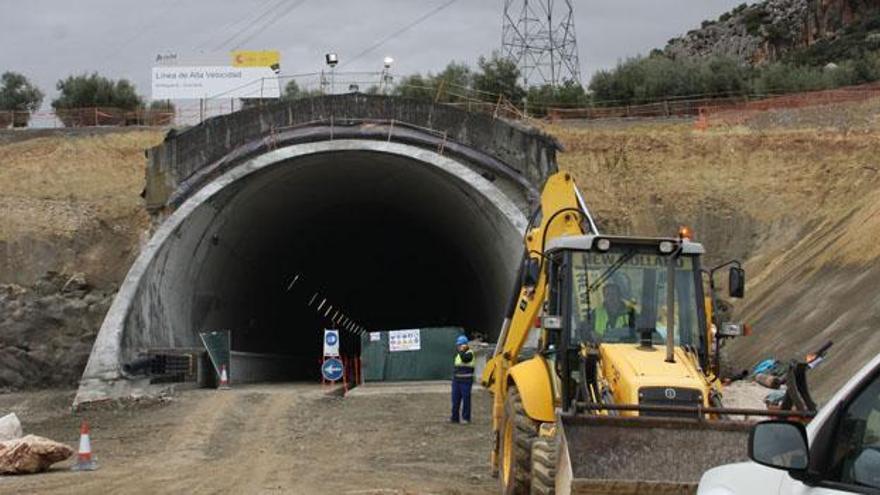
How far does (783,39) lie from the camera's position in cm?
8969

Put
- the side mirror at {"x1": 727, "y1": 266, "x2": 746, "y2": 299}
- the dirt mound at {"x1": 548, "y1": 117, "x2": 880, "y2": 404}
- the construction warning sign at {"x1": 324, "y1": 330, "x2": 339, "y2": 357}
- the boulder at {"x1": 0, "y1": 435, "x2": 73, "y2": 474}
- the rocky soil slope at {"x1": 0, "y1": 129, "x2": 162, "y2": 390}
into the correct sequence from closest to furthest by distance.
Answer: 1. the side mirror at {"x1": 727, "y1": 266, "x2": 746, "y2": 299}
2. the boulder at {"x1": 0, "y1": 435, "x2": 73, "y2": 474}
3. the dirt mound at {"x1": 548, "y1": 117, "x2": 880, "y2": 404}
4. the construction warning sign at {"x1": 324, "y1": 330, "x2": 339, "y2": 357}
5. the rocky soil slope at {"x1": 0, "y1": 129, "x2": 162, "y2": 390}

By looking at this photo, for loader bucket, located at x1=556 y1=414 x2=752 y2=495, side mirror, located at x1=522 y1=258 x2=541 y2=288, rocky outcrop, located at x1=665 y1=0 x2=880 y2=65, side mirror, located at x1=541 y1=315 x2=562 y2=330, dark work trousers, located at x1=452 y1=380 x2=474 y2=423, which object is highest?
rocky outcrop, located at x1=665 y1=0 x2=880 y2=65

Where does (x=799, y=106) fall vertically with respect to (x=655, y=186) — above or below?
above

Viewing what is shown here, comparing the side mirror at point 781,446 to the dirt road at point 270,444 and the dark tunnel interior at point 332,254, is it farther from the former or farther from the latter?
the dark tunnel interior at point 332,254

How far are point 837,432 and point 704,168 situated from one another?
33.8 meters

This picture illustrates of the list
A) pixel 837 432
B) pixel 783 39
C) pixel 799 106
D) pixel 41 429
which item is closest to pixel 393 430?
pixel 41 429

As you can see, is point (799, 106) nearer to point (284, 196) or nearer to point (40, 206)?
point (284, 196)

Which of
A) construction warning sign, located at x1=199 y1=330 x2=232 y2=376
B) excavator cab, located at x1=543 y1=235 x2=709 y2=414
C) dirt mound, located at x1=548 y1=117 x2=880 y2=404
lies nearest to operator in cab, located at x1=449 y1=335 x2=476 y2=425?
A: dirt mound, located at x1=548 y1=117 x2=880 y2=404

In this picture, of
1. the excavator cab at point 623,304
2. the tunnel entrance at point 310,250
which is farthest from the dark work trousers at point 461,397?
the excavator cab at point 623,304

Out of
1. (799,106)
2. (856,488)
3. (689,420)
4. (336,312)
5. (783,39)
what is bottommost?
(336,312)

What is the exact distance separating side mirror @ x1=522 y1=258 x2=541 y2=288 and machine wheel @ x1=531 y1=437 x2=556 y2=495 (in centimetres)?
237

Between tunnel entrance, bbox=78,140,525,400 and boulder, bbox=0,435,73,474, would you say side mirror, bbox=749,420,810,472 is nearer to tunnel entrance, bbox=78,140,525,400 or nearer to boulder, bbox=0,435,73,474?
boulder, bbox=0,435,73,474

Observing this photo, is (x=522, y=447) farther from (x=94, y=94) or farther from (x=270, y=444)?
(x=94, y=94)

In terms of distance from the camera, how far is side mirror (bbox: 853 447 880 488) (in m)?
3.76
